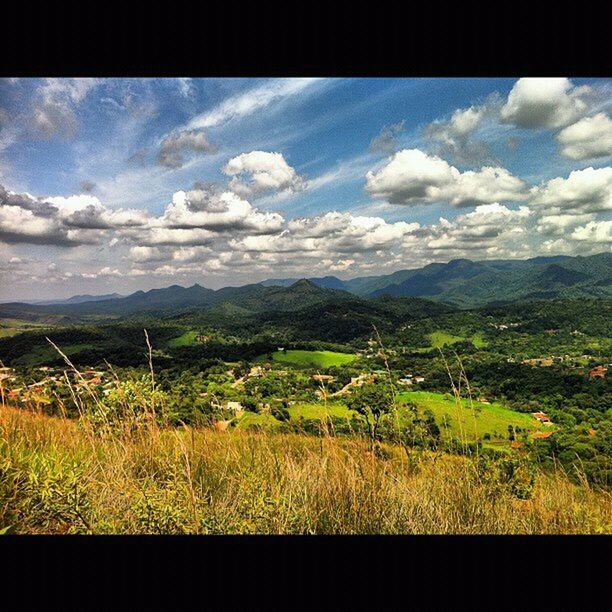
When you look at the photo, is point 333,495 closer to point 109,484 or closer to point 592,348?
point 109,484

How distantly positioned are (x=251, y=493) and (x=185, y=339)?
46.1 meters

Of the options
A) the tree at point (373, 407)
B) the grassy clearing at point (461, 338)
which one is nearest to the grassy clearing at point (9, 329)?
the tree at point (373, 407)

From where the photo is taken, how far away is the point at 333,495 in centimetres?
208

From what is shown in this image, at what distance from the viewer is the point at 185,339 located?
4591 cm

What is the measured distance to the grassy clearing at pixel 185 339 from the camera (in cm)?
4328

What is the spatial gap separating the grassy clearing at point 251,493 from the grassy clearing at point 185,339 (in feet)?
135

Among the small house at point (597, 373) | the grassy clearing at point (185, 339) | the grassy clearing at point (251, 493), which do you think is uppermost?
the grassy clearing at point (251, 493)

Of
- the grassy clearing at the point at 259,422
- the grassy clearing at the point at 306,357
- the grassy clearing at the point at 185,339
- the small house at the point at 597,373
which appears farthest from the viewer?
the grassy clearing at the point at 185,339

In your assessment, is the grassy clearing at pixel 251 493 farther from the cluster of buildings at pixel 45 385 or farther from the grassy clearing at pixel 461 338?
the grassy clearing at pixel 461 338

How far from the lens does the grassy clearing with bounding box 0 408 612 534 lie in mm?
1785

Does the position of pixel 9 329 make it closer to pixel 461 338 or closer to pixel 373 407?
pixel 373 407

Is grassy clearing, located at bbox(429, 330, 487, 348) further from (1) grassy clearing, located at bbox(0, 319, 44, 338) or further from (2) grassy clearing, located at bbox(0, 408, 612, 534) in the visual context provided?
(2) grassy clearing, located at bbox(0, 408, 612, 534)
